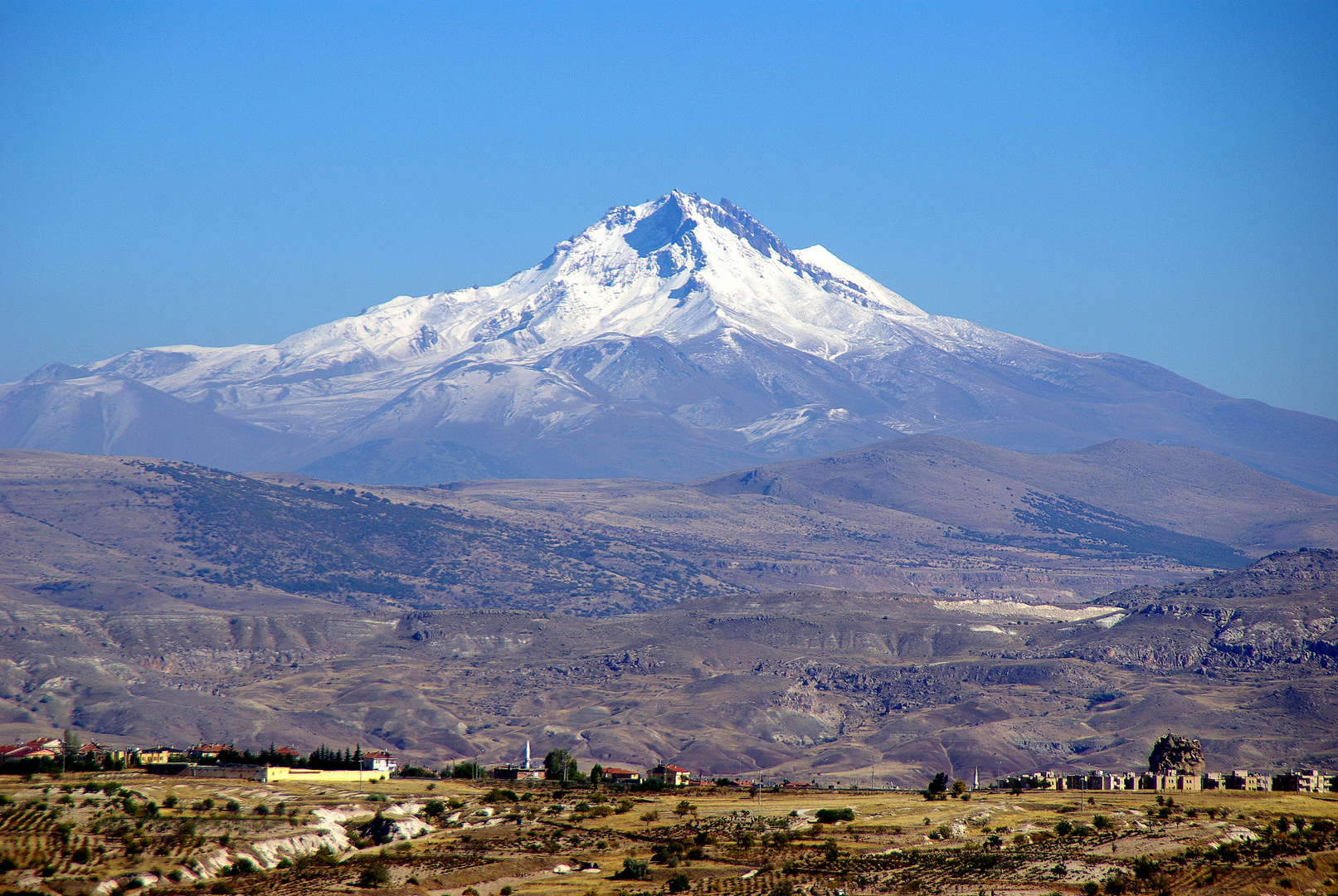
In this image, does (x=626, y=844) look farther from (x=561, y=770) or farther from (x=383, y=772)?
(x=561, y=770)

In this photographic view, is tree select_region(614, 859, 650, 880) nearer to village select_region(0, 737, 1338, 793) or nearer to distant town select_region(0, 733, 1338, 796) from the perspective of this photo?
distant town select_region(0, 733, 1338, 796)

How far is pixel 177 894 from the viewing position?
51.8 metres

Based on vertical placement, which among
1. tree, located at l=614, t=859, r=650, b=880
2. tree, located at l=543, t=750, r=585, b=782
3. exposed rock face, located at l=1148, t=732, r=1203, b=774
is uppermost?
tree, located at l=614, t=859, r=650, b=880

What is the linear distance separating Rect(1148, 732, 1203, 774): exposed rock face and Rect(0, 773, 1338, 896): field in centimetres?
3217

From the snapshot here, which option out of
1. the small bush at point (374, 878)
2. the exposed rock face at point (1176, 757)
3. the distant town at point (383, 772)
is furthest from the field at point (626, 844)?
the exposed rock face at point (1176, 757)

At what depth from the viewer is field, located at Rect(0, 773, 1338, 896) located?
5041cm

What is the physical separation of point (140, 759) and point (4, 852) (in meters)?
34.7

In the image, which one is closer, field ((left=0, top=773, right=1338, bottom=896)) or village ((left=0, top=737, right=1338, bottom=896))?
field ((left=0, top=773, right=1338, bottom=896))

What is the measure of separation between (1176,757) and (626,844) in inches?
2134

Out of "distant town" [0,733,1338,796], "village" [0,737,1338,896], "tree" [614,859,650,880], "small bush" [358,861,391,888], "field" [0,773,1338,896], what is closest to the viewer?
"field" [0,773,1338,896]

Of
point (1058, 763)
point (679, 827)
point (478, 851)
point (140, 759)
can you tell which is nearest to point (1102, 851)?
point (679, 827)

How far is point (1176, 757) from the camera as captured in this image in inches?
4003

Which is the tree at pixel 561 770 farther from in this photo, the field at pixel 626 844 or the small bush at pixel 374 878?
the small bush at pixel 374 878

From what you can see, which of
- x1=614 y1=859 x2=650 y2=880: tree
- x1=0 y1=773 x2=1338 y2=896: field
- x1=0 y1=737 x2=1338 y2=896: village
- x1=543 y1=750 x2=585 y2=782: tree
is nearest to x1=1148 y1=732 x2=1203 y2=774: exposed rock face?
x1=0 y1=737 x2=1338 y2=896: village
